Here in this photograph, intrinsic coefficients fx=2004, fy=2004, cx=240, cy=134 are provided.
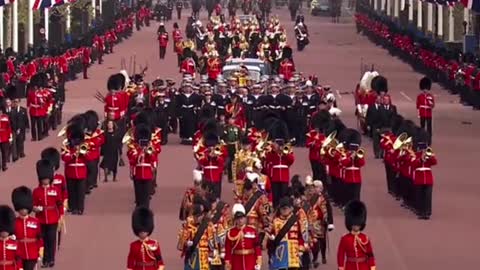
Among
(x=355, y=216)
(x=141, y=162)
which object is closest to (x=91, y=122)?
(x=141, y=162)

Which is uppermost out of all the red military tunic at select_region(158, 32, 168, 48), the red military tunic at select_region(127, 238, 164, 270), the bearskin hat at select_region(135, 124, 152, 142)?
the bearskin hat at select_region(135, 124, 152, 142)

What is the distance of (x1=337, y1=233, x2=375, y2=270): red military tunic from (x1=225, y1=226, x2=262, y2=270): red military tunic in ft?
3.39

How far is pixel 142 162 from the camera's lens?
29234mm

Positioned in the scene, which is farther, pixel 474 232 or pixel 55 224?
pixel 474 232

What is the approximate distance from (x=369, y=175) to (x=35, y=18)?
37.8 m

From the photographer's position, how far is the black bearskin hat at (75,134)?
2957 centimetres

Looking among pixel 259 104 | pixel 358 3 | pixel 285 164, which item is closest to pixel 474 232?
pixel 285 164

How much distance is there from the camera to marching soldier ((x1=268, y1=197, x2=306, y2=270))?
73.4 feet

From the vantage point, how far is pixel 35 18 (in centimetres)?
7119

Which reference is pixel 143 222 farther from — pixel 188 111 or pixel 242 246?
pixel 188 111

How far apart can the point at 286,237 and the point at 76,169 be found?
7226 millimetres

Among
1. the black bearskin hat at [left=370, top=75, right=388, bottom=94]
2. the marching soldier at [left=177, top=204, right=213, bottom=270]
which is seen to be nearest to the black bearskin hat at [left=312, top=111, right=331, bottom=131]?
the black bearskin hat at [left=370, top=75, right=388, bottom=94]

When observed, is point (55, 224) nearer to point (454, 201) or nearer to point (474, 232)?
point (474, 232)

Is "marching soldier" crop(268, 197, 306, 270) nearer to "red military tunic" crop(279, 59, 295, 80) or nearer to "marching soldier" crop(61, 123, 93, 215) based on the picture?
"marching soldier" crop(61, 123, 93, 215)
